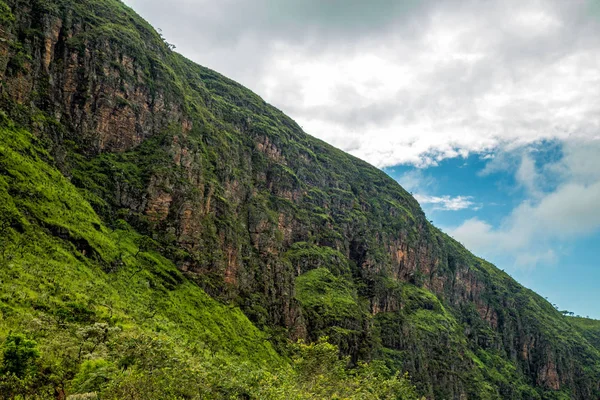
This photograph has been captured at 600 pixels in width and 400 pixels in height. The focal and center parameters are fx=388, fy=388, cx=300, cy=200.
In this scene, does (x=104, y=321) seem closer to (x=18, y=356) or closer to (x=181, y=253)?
(x=18, y=356)

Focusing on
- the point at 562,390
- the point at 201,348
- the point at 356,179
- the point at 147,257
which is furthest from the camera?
the point at 356,179

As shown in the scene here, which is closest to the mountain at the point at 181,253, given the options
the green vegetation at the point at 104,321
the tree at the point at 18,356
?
the tree at the point at 18,356

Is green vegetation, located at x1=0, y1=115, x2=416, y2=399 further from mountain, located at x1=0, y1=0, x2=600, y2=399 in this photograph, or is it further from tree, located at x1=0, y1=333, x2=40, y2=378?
mountain, located at x1=0, y1=0, x2=600, y2=399

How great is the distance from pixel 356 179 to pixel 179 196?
12131 centimetres

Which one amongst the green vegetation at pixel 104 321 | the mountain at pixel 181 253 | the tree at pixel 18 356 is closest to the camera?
the tree at pixel 18 356

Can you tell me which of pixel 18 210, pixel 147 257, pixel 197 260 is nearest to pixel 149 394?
pixel 18 210

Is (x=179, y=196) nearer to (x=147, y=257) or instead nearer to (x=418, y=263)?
(x=147, y=257)

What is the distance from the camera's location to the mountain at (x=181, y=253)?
3061cm

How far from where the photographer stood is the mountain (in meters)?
30.6

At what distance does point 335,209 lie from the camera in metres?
150

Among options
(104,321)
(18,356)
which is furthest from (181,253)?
(18,356)

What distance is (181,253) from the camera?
232 ft

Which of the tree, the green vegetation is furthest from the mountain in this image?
the green vegetation

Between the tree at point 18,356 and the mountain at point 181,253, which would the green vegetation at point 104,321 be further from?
the mountain at point 181,253
